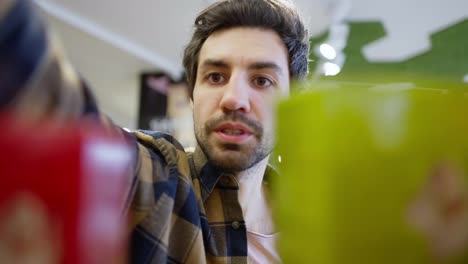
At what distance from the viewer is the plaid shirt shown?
0.18m

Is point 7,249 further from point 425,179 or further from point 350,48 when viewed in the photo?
point 350,48

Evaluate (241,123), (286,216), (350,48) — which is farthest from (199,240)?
(350,48)

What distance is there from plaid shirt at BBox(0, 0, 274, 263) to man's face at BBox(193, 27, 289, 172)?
49mm

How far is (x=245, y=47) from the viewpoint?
76 centimetres

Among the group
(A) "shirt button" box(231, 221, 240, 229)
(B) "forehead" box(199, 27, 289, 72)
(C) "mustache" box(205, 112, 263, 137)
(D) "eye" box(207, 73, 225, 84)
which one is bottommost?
(A) "shirt button" box(231, 221, 240, 229)

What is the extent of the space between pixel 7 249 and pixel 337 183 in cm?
13

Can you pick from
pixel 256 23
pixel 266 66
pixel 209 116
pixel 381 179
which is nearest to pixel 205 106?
pixel 209 116

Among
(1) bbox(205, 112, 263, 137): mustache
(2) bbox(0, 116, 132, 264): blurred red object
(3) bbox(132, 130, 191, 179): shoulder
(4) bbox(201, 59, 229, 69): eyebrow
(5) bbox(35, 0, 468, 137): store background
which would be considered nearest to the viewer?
(2) bbox(0, 116, 132, 264): blurred red object

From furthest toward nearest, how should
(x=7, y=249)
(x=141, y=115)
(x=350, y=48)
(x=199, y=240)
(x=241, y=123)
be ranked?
1. (x=141, y=115)
2. (x=350, y=48)
3. (x=241, y=123)
4. (x=199, y=240)
5. (x=7, y=249)

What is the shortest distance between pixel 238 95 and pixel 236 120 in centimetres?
5

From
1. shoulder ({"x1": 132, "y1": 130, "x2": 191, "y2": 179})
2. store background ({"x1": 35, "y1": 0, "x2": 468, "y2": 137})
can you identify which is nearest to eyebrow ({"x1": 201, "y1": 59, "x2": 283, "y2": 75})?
shoulder ({"x1": 132, "y1": 130, "x2": 191, "y2": 179})

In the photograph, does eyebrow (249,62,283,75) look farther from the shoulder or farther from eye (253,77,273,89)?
the shoulder

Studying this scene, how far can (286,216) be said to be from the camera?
0.61ft

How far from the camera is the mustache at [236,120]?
25.2 inches
